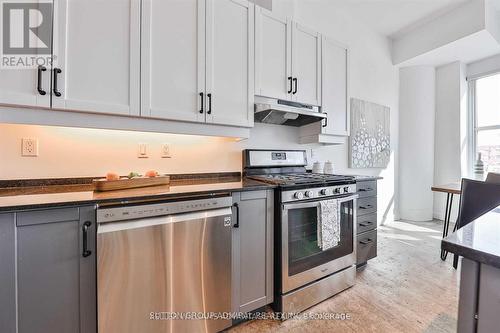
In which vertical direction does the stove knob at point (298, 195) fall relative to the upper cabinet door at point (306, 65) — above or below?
below

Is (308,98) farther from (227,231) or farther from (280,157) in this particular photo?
(227,231)

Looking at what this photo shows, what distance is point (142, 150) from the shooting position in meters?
1.82

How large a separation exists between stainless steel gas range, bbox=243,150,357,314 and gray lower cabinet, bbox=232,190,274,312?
73 mm

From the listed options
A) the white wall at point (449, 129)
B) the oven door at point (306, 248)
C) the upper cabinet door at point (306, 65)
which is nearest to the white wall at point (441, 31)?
the white wall at point (449, 129)

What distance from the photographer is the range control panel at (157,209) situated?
1.13m

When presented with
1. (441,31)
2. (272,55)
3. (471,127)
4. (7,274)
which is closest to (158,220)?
(7,274)

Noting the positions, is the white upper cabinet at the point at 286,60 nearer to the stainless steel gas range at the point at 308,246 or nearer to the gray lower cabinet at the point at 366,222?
the stainless steel gas range at the point at 308,246

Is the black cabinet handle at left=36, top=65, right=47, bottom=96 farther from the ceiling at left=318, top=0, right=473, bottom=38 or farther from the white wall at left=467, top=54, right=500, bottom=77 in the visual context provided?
the white wall at left=467, top=54, right=500, bottom=77

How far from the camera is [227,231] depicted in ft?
4.78

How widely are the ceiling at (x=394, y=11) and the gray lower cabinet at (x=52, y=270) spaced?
3.68 metres

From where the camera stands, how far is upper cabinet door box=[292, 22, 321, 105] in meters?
2.16

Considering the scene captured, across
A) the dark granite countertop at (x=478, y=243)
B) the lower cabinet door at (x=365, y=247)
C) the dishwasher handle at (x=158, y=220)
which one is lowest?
the lower cabinet door at (x=365, y=247)

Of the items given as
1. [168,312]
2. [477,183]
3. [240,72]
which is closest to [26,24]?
[240,72]

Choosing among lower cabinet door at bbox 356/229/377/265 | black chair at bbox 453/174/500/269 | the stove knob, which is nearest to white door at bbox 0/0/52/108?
the stove knob
